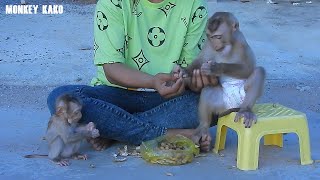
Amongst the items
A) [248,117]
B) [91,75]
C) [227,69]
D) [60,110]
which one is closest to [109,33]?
[60,110]

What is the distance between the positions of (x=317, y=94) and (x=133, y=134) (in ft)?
6.77

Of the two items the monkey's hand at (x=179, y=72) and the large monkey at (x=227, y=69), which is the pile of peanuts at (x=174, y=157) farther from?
the monkey's hand at (x=179, y=72)

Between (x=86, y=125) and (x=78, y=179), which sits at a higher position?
(x=86, y=125)

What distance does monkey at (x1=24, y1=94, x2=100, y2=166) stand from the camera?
3717 mm

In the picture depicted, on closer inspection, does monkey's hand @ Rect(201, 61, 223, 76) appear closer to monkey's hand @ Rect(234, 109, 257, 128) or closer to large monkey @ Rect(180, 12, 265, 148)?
large monkey @ Rect(180, 12, 265, 148)

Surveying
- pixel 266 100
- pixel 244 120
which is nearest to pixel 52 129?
pixel 244 120

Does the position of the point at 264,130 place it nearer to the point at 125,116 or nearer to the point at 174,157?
the point at 174,157

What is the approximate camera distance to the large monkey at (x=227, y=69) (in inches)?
148

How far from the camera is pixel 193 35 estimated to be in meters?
4.13

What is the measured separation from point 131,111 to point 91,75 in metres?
2.02

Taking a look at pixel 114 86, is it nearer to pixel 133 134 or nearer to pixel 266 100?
pixel 133 134

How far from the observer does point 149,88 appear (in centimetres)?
395

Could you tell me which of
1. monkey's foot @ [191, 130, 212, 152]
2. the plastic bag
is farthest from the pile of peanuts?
monkey's foot @ [191, 130, 212, 152]

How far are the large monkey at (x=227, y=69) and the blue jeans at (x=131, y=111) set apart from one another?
0.47ft
